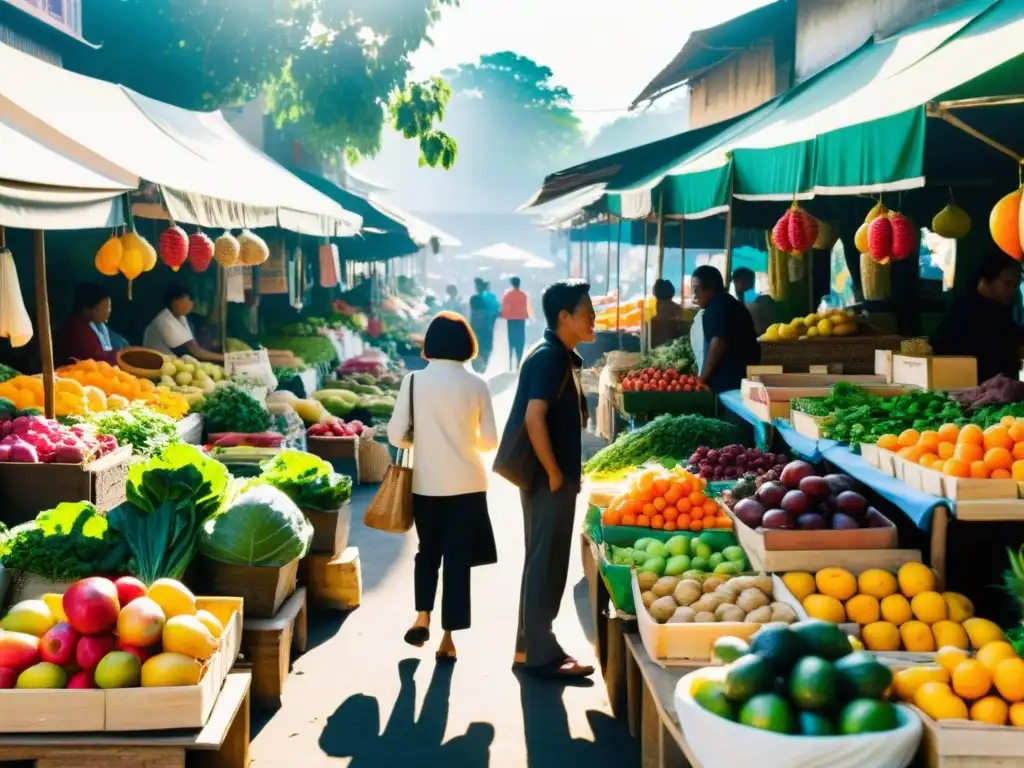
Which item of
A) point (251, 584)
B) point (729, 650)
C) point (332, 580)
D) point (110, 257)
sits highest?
point (110, 257)

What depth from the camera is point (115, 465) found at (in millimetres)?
6910

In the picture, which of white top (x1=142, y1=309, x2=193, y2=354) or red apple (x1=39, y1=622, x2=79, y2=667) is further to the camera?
white top (x1=142, y1=309, x2=193, y2=354)

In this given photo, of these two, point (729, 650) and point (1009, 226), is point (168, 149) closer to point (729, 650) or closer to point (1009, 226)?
point (1009, 226)

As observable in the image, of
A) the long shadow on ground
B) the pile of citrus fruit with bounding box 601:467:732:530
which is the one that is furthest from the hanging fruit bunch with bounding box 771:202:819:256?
the long shadow on ground

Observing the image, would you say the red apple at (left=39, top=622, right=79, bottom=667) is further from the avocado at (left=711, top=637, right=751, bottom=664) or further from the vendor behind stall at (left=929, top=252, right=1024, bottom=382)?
the vendor behind stall at (left=929, top=252, right=1024, bottom=382)

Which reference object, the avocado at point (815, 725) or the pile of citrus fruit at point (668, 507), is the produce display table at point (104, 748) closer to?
the avocado at point (815, 725)

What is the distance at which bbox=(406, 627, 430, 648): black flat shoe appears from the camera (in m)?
6.36

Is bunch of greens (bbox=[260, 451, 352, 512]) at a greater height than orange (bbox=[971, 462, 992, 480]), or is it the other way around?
orange (bbox=[971, 462, 992, 480])

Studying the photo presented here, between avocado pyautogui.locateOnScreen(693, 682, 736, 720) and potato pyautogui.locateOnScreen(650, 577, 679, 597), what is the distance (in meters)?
1.36

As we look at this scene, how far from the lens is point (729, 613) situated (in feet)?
15.2

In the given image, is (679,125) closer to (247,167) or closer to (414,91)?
(414,91)

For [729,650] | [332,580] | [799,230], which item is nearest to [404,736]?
[729,650]

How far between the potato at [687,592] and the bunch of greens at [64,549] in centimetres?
241

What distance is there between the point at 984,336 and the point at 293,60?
15.4m
